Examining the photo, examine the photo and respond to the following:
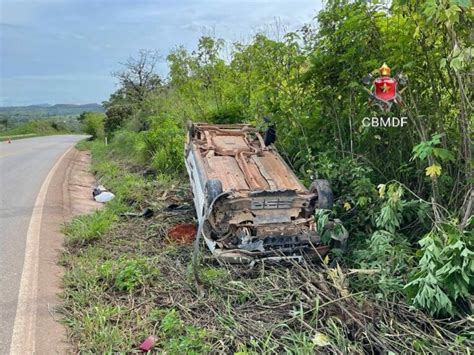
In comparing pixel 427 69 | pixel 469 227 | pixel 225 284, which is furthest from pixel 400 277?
pixel 427 69

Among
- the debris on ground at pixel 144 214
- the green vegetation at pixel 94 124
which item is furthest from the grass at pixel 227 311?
the green vegetation at pixel 94 124

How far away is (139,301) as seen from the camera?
13.8 feet

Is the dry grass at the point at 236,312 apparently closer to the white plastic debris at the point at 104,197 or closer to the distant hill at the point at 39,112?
the white plastic debris at the point at 104,197

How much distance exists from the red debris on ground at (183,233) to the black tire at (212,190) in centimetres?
108

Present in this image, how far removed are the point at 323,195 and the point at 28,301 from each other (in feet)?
11.7

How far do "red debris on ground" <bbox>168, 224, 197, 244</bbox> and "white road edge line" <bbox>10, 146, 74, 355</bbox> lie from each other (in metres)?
1.84

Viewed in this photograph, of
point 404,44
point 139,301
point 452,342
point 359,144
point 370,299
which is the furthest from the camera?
point 359,144

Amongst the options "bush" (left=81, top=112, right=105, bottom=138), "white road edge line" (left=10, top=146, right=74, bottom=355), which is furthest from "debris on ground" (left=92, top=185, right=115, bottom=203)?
"bush" (left=81, top=112, right=105, bottom=138)

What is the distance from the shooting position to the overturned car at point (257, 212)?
16.3 ft

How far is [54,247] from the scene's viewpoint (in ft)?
19.1

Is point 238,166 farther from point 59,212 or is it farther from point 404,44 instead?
point 59,212

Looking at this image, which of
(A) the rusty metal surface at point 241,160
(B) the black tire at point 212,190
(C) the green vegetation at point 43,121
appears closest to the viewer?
(B) the black tire at point 212,190

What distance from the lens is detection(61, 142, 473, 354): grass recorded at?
3.31 metres

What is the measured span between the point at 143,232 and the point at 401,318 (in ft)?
13.5
